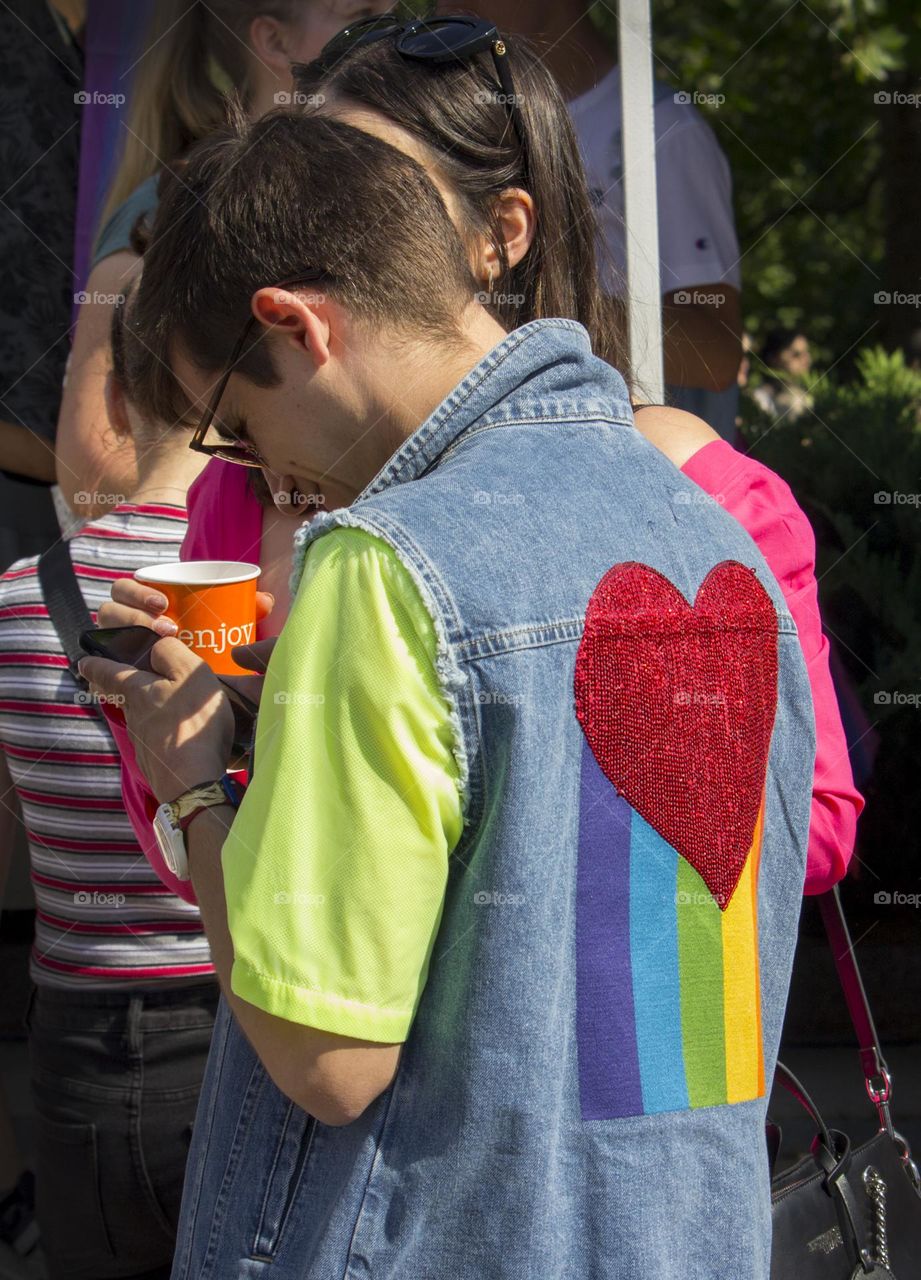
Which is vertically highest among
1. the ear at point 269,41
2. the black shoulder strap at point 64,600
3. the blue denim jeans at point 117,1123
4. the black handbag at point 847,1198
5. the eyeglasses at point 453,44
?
the eyeglasses at point 453,44

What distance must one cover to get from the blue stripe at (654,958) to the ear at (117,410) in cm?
161

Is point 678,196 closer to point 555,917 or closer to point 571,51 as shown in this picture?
point 571,51

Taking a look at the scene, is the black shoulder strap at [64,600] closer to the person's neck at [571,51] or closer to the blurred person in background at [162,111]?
the blurred person in background at [162,111]

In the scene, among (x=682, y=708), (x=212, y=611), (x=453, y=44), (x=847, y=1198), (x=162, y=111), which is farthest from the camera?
(x=162, y=111)

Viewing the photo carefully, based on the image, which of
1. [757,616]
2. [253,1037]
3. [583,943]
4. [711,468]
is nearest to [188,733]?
[253,1037]

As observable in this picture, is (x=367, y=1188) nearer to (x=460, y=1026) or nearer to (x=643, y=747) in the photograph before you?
(x=460, y=1026)

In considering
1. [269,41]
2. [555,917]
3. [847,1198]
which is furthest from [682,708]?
[269,41]

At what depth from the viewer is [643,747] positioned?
3.41 feet

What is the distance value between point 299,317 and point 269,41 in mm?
2275

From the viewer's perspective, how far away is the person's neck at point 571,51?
3041 mm

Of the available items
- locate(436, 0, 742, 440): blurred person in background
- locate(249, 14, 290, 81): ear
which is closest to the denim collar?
locate(436, 0, 742, 440): blurred person in background

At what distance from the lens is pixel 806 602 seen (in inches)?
62.4

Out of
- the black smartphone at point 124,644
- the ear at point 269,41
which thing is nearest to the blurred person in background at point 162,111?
the ear at point 269,41

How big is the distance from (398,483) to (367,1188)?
0.54m
